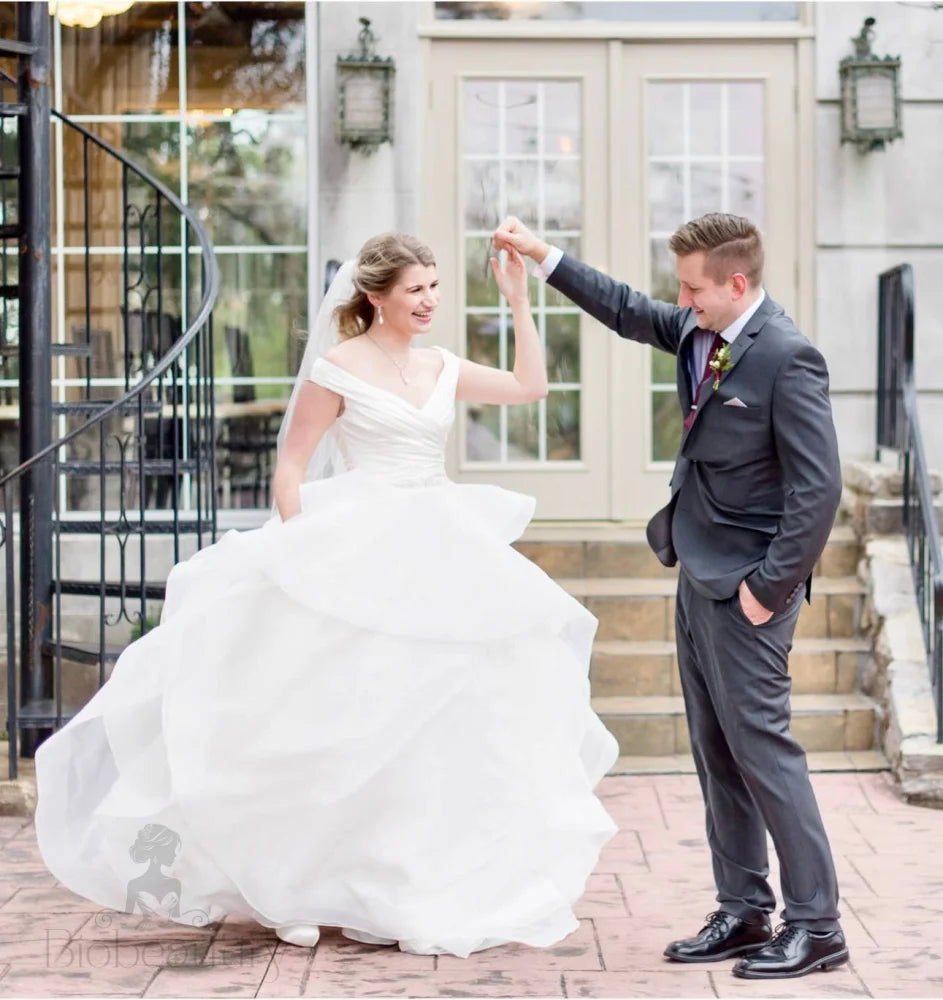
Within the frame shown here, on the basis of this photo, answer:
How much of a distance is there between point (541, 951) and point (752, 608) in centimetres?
102

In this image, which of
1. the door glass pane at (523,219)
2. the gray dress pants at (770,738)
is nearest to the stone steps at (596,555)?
the door glass pane at (523,219)

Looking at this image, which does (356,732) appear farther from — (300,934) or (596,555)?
(596,555)

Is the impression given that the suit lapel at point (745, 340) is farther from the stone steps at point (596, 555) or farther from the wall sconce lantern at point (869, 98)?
the wall sconce lantern at point (869, 98)

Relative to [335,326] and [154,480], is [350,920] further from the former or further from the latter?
[154,480]

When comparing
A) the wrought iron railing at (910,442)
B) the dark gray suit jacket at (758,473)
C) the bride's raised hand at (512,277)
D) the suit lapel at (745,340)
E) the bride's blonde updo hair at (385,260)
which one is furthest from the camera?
the wrought iron railing at (910,442)

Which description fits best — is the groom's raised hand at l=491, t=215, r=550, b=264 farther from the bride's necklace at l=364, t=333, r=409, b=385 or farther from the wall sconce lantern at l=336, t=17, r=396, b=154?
the wall sconce lantern at l=336, t=17, r=396, b=154

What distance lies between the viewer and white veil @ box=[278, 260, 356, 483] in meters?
4.02

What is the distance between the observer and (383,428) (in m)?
3.75

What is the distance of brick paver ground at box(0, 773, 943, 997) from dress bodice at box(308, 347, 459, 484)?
1.21 metres

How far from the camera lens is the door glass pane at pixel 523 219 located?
704 cm

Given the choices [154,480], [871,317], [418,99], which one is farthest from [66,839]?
[871,317]

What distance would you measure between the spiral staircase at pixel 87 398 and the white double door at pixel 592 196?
1.36m

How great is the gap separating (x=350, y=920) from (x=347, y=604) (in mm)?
765

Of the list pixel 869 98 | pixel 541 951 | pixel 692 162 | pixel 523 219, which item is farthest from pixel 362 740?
pixel 869 98
